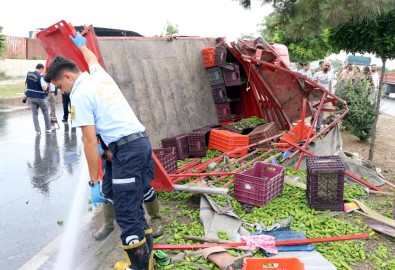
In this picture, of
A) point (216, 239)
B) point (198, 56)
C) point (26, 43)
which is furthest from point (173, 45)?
point (26, 43)

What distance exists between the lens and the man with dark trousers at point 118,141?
3.46 meters

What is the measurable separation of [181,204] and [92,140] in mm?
2335

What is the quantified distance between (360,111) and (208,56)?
14.0 ft

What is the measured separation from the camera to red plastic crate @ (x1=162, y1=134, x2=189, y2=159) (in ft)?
23.7

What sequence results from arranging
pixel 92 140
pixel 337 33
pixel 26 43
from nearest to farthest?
pixel 92 140 → pixel 337 33 → pixel 26 43

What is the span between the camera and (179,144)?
7277 millimetres

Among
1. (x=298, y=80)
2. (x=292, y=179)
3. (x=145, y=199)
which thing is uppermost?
(x=298, y=80)

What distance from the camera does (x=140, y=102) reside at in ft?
22.6

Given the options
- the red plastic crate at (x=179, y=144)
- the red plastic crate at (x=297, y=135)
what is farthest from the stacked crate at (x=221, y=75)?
the red plastic crate at (x=297, y=135)

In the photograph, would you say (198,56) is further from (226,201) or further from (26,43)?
(26,43)

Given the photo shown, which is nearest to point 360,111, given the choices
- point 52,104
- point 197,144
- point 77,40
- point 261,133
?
point 261,133

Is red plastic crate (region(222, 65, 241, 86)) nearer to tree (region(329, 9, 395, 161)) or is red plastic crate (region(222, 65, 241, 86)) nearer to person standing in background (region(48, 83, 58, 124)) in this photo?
tree (region(329, 9, 395, 161))

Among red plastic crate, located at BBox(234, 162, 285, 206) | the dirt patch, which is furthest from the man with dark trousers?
the dirt patch

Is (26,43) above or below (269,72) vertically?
above
